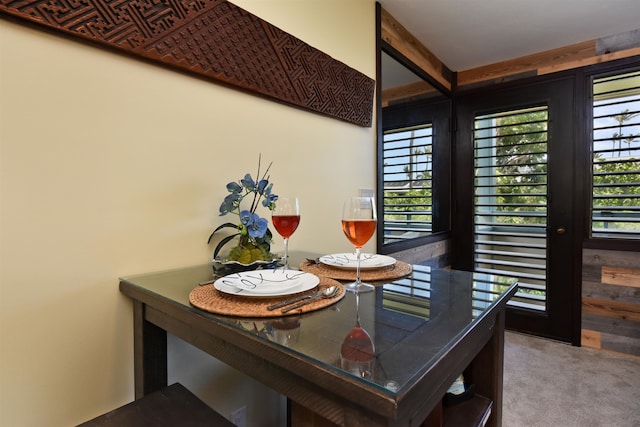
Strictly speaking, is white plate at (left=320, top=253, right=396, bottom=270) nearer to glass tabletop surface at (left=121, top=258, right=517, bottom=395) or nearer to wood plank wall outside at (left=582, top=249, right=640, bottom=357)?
glass tabletop surface at (left=121, top=258, right=517, bottom=395)

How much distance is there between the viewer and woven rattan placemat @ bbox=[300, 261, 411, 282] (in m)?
0.94

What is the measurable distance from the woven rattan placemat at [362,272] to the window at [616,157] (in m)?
2.19

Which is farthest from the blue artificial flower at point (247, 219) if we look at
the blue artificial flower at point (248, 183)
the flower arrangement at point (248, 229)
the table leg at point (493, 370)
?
the table leg at point (493, 370)

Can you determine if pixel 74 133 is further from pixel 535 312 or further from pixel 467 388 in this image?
pixel 535 312

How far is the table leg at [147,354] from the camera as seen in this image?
94cm

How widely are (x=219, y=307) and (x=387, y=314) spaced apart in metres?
0.34

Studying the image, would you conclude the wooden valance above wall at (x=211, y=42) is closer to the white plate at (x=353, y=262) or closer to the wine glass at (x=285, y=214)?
the wine glass at (x=285, y=214)

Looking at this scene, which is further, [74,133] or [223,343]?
[74,133]

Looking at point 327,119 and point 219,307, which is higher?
point 327,119

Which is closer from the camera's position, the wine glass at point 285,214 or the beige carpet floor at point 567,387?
the wine glass at point 285,214

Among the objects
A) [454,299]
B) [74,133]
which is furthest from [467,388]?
[74,133]

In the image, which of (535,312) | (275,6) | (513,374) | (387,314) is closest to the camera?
(387,314)

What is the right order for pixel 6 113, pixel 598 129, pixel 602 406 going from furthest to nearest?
pixel 598 129 < pixel 602 406 < pixel 6 113

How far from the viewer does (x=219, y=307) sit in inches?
26.6
